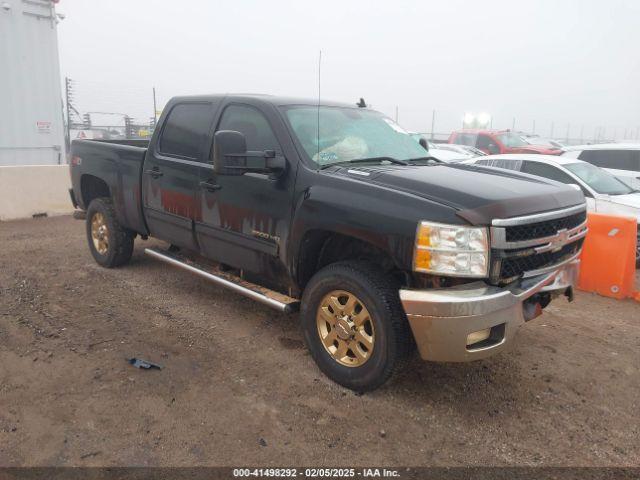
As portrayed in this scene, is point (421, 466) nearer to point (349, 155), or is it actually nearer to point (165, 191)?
point (349, 155)

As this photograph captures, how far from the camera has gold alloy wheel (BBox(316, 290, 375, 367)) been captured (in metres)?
3.23

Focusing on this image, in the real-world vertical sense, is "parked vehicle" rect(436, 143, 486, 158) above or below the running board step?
above

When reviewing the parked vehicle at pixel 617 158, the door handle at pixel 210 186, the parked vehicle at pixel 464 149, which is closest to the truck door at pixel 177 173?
the door handle at pixel 210 186

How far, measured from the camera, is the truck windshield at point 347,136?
12.3 feet

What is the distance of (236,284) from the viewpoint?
4.12 m

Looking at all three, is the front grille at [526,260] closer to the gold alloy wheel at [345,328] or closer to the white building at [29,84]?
the gold alloy wheel at [345,328]

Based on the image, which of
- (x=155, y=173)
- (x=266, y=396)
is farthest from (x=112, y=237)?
(x=266, y=396)

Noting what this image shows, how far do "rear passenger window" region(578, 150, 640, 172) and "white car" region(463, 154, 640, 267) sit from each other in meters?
2.43

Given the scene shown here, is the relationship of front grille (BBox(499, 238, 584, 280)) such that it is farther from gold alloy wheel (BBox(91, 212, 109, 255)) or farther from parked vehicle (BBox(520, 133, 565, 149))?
parked vehicle (BBox(520, 133, 565, 149))

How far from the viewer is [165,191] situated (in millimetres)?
4688

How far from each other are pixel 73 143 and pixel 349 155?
3.89 meters

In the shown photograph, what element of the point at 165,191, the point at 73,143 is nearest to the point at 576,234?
the point at 165,191

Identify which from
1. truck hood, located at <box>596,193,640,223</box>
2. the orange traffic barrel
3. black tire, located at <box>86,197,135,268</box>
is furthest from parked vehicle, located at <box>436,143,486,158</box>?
black tire, located at <box>86,197,135,268</box>

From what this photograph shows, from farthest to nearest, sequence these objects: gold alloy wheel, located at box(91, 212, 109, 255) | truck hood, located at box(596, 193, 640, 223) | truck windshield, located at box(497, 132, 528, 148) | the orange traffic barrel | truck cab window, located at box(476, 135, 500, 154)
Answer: truck cab window, located at box(476, 135, 500, 154) < truck windshield, located at box(497, 132, 528, 148) < truck hood, located at box(596, 193, 640, 223) < gold alloy wheel, located at box(91, 212, 109, 255) < the orange traffic barrel
